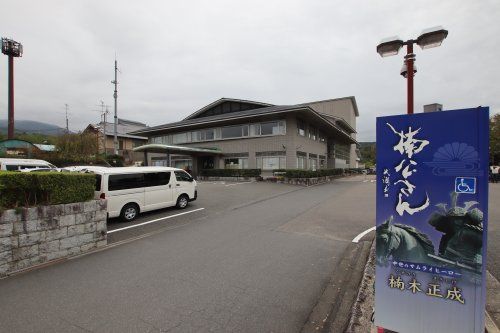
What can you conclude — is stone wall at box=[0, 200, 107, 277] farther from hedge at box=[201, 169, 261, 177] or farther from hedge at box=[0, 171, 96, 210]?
hedge at box=[201, 169, 261, 177]

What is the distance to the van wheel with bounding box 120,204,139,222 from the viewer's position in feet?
28.5

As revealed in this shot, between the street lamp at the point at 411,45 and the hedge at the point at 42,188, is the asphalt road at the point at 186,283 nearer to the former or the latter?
the hedge at the point at 42,188

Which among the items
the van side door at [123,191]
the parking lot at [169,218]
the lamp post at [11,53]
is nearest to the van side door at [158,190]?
the van side door at [123,191]

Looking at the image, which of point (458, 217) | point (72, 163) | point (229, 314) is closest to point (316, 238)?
point (229, 314)

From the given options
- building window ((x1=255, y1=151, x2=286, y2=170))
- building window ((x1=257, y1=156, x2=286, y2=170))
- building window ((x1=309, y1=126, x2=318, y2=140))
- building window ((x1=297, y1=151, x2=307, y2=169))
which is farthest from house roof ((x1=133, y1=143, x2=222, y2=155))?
building window ((x1=309, y1=126, x2=318, y2=140))

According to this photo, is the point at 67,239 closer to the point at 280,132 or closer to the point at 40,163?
the point at 40,163

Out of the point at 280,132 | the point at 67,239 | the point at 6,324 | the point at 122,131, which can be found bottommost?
the point at 6,324

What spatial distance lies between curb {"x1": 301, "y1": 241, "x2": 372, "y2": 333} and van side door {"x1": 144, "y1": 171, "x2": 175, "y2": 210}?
6.84m

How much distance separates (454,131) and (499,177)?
34.9 meters

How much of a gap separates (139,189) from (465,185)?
29.2 ft

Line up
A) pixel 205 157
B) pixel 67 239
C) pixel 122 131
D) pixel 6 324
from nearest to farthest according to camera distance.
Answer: pixel 6 324, pixel 67 239, pixel 205 157, pixel 122 131

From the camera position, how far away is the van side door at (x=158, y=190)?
948 cm

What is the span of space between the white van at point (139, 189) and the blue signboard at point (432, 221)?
789 centimetres

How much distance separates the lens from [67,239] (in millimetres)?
5664
